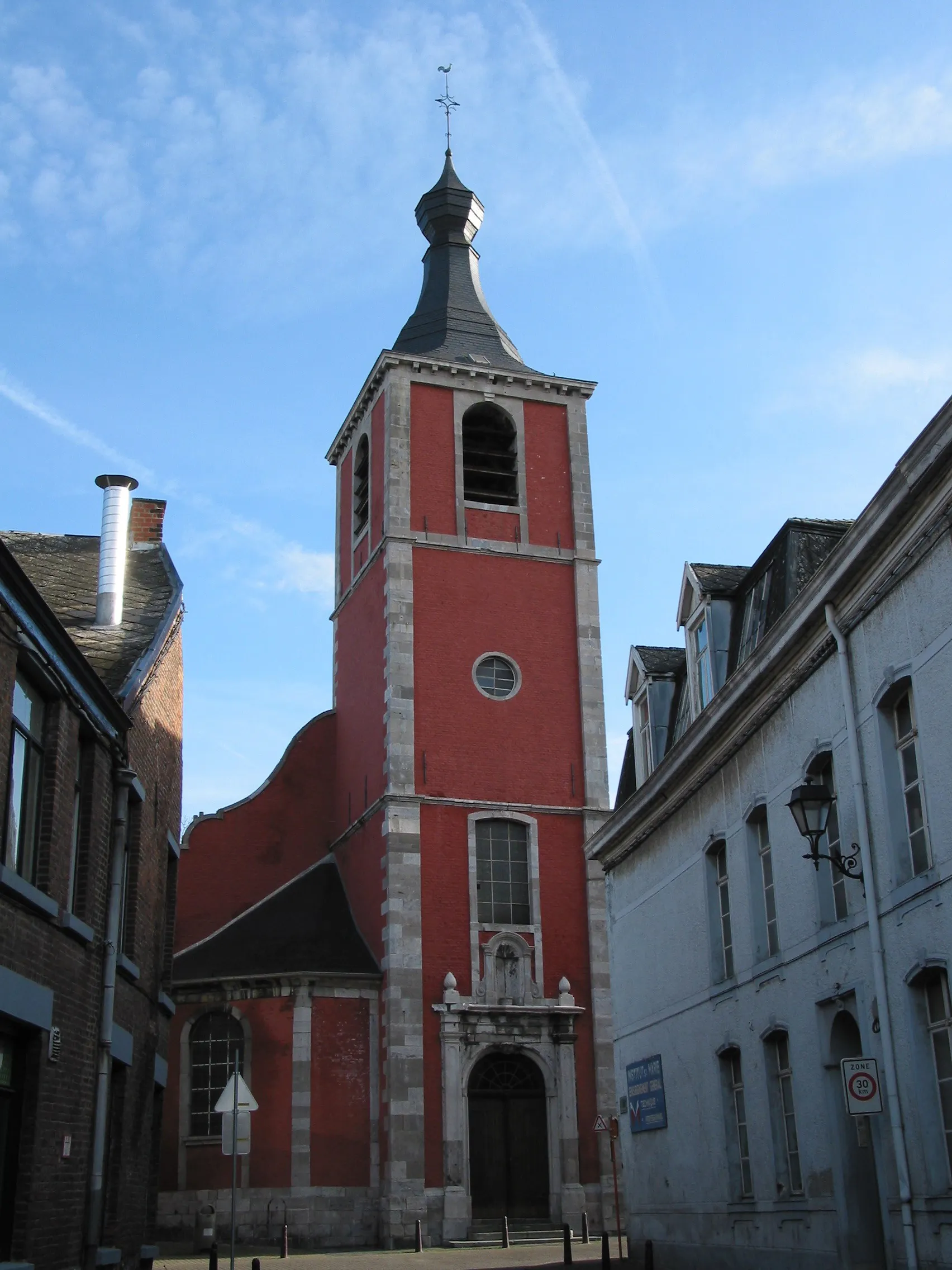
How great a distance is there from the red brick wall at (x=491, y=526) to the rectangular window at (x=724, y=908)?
15.6 metres

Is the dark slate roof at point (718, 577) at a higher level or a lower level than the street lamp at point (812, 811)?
higher

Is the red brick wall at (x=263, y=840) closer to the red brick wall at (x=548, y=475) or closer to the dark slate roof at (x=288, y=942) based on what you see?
the dark slate roof at (x=288, y=942)

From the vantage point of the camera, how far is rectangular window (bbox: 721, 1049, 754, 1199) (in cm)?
1597

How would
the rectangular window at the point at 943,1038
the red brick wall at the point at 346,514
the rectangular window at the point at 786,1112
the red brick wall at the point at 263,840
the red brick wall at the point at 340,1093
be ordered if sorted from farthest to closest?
the red brick wall at the point at 346,514, the red brick wall at the point at 263,840, the red brick wall at the point at 340,1093, the rectangular window at the point at 786,1112, the rectangular window at the point at 943,1038

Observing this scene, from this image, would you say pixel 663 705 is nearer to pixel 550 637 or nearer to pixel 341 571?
pixel 550 637

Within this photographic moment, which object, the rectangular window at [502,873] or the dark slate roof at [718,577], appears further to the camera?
the rectangular window at [502,873]

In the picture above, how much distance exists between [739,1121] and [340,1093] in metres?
12.1

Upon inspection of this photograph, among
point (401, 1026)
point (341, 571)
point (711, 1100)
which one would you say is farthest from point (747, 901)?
point (341, 571)

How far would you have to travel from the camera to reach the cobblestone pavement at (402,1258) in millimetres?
20094

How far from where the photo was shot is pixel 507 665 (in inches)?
1219

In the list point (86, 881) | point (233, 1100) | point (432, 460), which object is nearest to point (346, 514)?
point (432, 460)

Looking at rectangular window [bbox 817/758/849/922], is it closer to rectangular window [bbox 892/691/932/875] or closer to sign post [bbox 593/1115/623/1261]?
rectangular window [bbox 892/691/932/875]

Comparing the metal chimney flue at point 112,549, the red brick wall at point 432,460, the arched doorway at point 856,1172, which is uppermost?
the red brick wall at point 432,460

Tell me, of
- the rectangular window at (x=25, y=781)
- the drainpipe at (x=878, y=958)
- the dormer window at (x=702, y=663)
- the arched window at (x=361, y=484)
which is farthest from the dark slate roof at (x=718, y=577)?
the arched window at (x=361, y=484)
